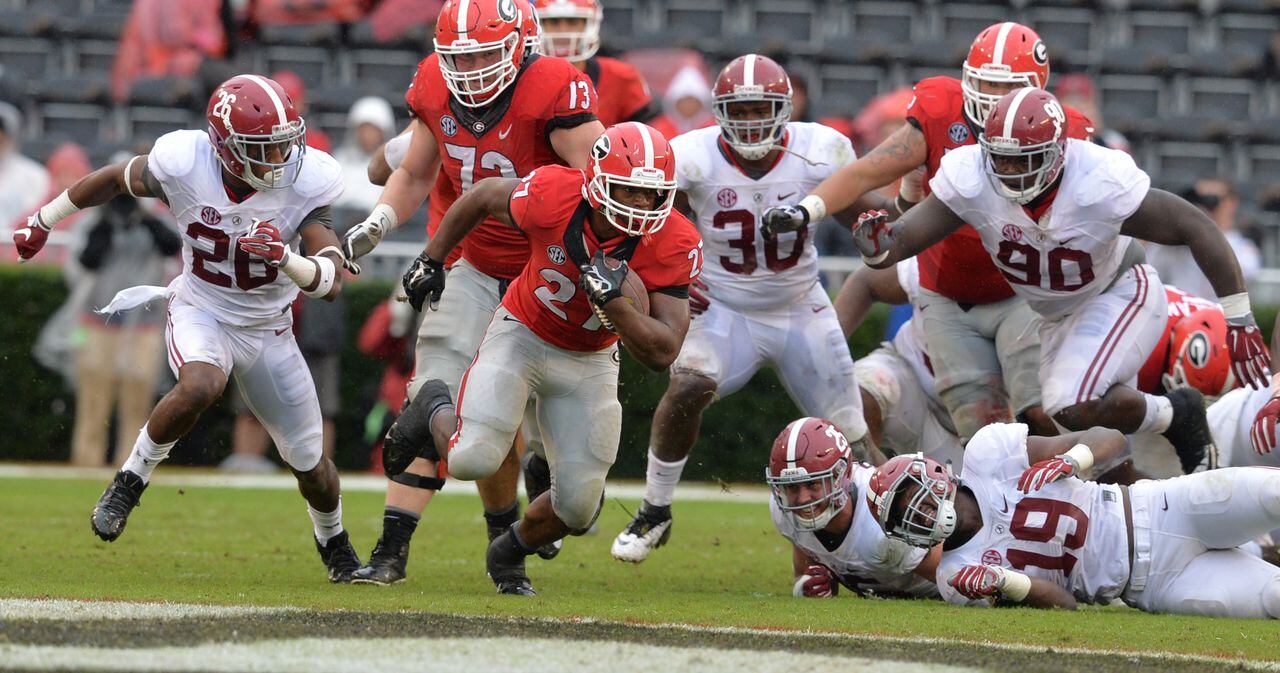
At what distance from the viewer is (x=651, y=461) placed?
7.01 meters

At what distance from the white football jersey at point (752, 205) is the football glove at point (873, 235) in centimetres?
64

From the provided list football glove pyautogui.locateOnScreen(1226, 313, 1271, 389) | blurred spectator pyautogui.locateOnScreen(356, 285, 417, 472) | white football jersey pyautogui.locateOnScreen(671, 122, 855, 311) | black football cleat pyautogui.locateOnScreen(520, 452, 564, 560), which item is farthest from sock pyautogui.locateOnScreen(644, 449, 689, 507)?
blurred spectator pyautogui.locateOnScreen(356, 285, 417, 472)

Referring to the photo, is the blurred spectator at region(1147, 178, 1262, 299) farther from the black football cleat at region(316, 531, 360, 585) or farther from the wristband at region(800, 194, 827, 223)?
the black football cleat at region(316, 531, 360, 585)

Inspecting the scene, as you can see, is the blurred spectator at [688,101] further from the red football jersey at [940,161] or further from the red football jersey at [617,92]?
the red football jersey at [940,161]

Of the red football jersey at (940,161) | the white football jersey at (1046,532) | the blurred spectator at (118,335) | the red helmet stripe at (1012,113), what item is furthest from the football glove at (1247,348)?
the blurred spectator at (118,335)

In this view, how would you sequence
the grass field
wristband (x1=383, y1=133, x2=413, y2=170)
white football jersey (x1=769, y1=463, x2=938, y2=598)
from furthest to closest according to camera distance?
1. wristband (x1=383, y1=133, x2=413, y2=170)
2. white football jersey (x1=769, y1=463, x2=938, y2=598)
3. the grass field

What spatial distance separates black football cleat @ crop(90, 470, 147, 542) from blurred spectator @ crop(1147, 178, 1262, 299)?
189 inches

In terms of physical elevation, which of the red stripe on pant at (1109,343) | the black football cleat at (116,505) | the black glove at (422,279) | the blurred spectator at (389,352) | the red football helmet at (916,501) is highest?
the black glove at (422,279)

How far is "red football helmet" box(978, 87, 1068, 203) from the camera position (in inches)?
239

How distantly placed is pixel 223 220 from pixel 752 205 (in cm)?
215

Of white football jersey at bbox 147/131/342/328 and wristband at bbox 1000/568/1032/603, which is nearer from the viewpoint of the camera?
wristband at bbox 1000/568/1032/603

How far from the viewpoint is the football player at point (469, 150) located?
19.9 ft

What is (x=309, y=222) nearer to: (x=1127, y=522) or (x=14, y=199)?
(x=1127, y=522)

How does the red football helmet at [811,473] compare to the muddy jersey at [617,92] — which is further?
the muddy jersey at [617,92]
